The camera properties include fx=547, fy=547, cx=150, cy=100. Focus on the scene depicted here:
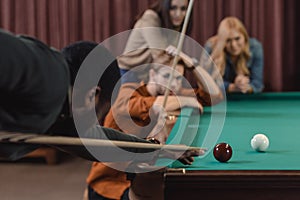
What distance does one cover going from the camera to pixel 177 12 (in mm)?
3264

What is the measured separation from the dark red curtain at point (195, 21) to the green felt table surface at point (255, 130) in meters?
1.29

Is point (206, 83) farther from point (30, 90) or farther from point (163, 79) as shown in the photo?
point (30, 90)

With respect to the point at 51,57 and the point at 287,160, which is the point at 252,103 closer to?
the point at 287,160

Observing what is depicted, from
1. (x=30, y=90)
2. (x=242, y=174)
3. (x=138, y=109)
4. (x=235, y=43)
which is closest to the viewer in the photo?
(x=30, y=90)

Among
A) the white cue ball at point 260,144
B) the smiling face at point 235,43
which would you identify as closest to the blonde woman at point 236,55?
the smiling face at point 235,43

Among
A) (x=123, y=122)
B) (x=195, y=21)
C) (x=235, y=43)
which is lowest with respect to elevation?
(x=123, y=122)

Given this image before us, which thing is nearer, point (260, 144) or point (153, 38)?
point (260, 144)

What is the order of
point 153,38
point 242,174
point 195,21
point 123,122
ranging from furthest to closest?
point 195,21, point 153,38, point 123,122, point 242,174

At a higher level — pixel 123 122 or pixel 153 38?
pixel 153 38

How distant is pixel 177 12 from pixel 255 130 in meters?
1.42

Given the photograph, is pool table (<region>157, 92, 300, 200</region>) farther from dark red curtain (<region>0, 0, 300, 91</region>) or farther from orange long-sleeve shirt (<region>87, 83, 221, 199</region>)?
dark red curtain (<region>0, 0, 300, 91</region>)

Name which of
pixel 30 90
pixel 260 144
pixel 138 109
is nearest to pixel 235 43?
pixel 138 109

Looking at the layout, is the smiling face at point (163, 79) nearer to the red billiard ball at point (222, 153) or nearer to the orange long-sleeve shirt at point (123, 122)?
the orange long-sleeve shirt at point (123, 122)

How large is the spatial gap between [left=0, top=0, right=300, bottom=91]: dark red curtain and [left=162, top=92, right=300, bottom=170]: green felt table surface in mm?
1286
